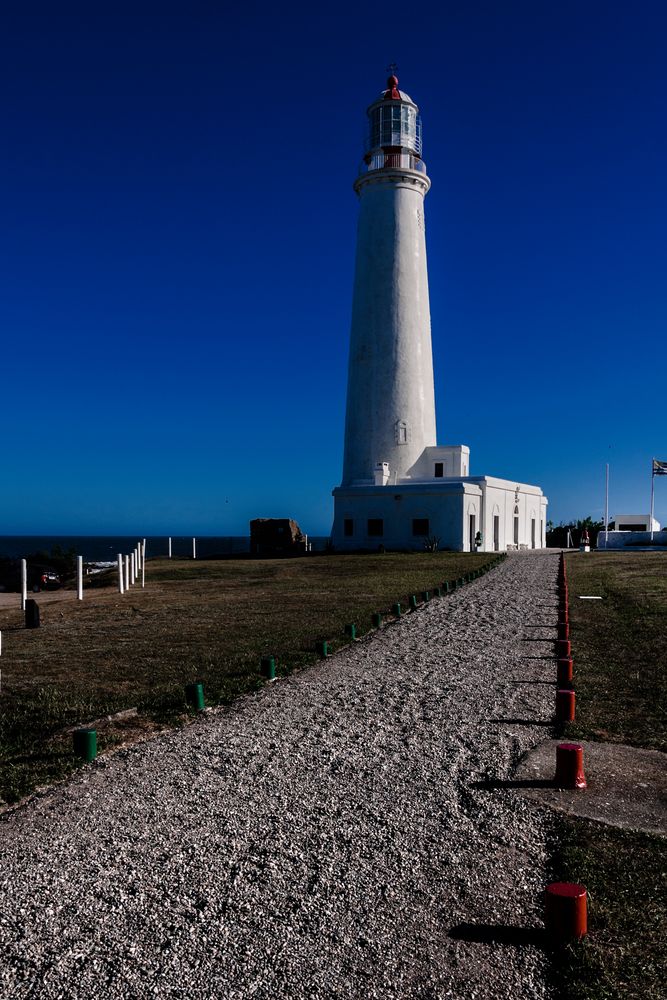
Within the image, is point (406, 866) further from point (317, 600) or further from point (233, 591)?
point (233, 591)

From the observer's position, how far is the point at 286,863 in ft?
15.0

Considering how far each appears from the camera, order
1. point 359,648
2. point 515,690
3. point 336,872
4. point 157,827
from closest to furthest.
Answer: point 336,872
point 157,827
point 515,690
point 359,648

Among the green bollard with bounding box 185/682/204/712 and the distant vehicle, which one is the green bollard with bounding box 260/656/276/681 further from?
the distant vehicle

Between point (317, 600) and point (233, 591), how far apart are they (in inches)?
155

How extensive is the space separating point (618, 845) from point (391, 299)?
37321 millimetres

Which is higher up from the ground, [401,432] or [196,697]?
[401,432]

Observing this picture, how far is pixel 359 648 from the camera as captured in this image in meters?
11.8

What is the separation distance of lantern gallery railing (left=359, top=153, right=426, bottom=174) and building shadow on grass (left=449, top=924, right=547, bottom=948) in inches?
1591

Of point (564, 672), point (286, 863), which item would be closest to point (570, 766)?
point (286, 863)

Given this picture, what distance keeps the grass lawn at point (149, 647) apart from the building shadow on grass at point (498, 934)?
3.22m

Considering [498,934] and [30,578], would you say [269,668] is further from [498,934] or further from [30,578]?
[30,578]

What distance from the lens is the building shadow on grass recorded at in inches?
149

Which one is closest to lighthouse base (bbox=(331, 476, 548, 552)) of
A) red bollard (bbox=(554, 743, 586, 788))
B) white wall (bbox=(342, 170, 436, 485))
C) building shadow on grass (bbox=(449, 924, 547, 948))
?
white wall (bbox=(342, 170, 436, 485))

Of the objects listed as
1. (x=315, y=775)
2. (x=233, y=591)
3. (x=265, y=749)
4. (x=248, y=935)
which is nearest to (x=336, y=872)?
(x=248, y=935)
